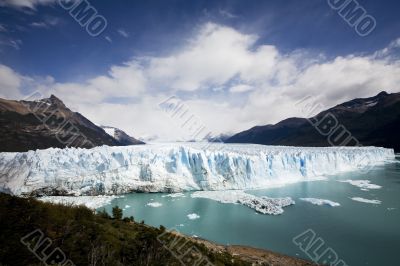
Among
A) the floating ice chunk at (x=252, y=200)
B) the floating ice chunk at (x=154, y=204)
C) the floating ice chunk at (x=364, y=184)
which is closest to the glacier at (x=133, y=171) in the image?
the floating ice chunk at (x=252, y=200)

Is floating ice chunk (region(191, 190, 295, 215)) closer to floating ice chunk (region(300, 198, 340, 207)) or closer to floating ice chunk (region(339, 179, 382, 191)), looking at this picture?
floating ice chunk (region(300, 198, 340, 207))

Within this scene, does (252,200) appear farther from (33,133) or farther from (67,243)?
(33,133)

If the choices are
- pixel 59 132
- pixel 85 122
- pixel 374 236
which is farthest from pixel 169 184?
pixel 85 122

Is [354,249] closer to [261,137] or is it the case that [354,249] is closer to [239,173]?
[239,173]

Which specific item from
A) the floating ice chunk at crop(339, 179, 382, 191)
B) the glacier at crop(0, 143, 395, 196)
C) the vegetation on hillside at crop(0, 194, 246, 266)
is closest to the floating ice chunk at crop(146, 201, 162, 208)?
the glacier at crop(0, 143, 395, 196)

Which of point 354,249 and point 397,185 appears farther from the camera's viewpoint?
point 397,185

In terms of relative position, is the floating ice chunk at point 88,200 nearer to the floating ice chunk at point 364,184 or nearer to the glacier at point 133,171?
the glacier at point 133,171
